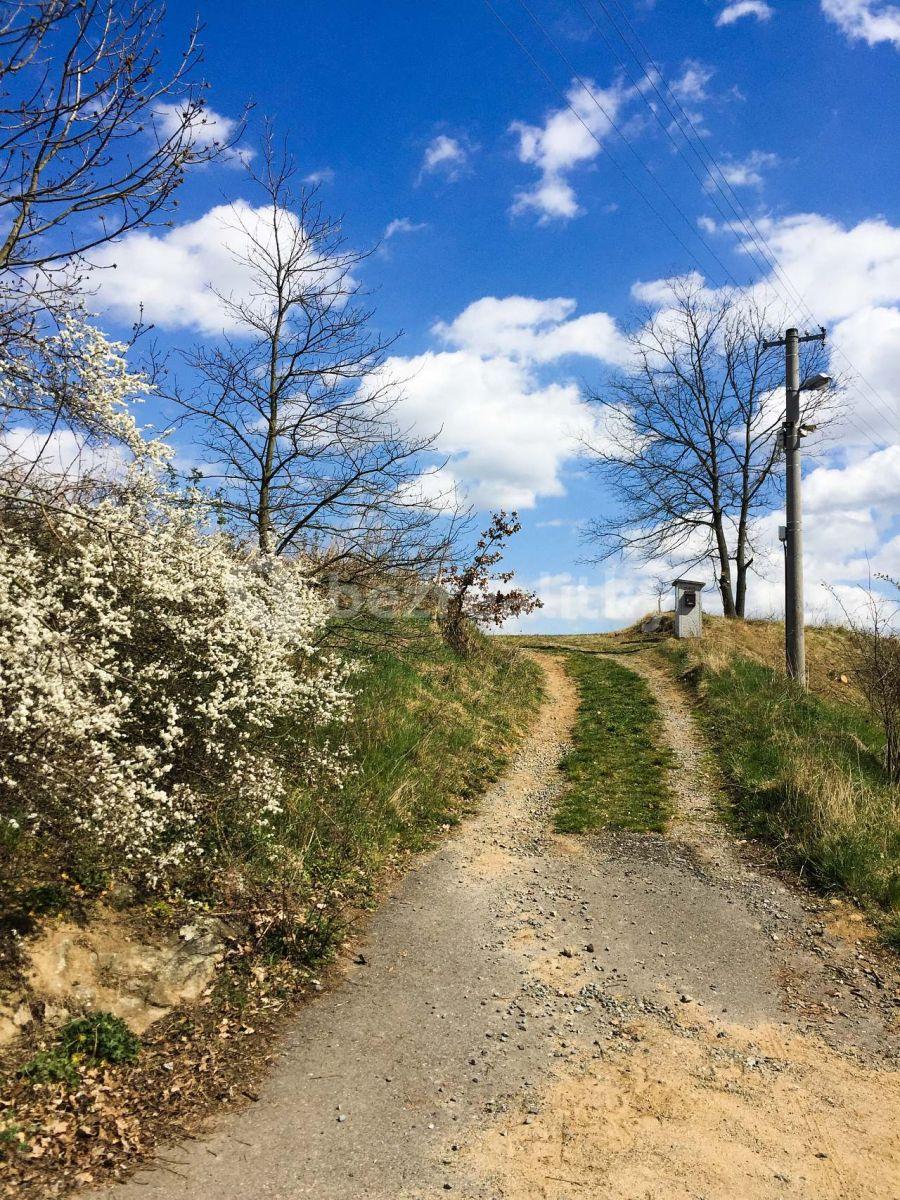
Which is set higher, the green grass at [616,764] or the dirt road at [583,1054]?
the green grass at [616,764]

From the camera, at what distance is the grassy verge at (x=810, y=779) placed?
770cm

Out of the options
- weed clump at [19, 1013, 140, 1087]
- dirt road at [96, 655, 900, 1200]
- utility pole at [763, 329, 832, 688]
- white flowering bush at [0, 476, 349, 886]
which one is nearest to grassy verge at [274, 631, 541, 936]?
white flowering bush at [0, 476, 349, 886]

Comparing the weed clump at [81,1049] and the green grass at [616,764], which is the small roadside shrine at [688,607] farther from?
the weed clump at [81,1049]

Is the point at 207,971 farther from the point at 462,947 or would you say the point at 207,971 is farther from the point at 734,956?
the point at 734,956

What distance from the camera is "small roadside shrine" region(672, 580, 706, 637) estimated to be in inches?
905

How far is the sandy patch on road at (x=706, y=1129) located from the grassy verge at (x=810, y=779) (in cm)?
241

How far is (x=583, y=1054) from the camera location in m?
5.13

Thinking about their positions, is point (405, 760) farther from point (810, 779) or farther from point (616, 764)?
point (810, 779)

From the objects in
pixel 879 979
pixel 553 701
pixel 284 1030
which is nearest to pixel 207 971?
pixel 284 1030

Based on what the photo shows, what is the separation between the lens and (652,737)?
1290 centimetres

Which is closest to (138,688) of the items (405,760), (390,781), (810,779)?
(390,781)

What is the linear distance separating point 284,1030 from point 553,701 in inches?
456

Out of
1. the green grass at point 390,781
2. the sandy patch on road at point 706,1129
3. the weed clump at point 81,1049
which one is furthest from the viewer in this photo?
the green grass at point 390,781

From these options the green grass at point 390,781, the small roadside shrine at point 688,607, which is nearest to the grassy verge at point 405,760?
the green grass at point 390,781
